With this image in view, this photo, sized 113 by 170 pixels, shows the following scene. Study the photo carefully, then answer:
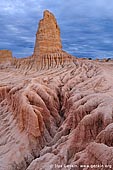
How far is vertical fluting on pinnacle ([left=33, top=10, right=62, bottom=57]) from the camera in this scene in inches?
1401

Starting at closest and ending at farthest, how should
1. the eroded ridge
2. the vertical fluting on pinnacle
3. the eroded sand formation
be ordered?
1. the eroded ridge
2. the vertical fluting on pinnacle
3. the eroded sand formation

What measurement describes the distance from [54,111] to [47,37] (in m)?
13.1

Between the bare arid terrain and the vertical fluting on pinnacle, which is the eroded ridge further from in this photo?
the vertical fluting on pinnacle

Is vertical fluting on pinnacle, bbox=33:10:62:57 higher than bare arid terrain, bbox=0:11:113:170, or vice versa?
vertical fluting on pinnacle, bbox=33:10:62:57

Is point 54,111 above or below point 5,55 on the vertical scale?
below

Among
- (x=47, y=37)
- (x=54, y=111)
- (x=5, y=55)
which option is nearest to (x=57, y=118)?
(x=54, y=111)

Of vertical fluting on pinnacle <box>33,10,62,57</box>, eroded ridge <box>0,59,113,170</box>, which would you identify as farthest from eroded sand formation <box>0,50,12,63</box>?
vertical fluting on pinnacle <box>33,10,62,57</box>

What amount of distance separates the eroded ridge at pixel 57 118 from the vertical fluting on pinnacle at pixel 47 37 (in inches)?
110

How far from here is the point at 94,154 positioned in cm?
1139

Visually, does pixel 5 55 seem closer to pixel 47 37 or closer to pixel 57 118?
Result: pixel 47 37

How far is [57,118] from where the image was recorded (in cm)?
2433

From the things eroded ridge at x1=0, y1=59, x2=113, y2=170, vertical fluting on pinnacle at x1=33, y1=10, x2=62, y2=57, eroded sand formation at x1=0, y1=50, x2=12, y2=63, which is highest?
vertical fluting on pinnacle at x1=33, y1=10, x2=62, y2=57

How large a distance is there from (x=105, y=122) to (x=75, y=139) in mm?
1797

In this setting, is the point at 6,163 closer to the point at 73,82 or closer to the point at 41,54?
the point at 73,82
